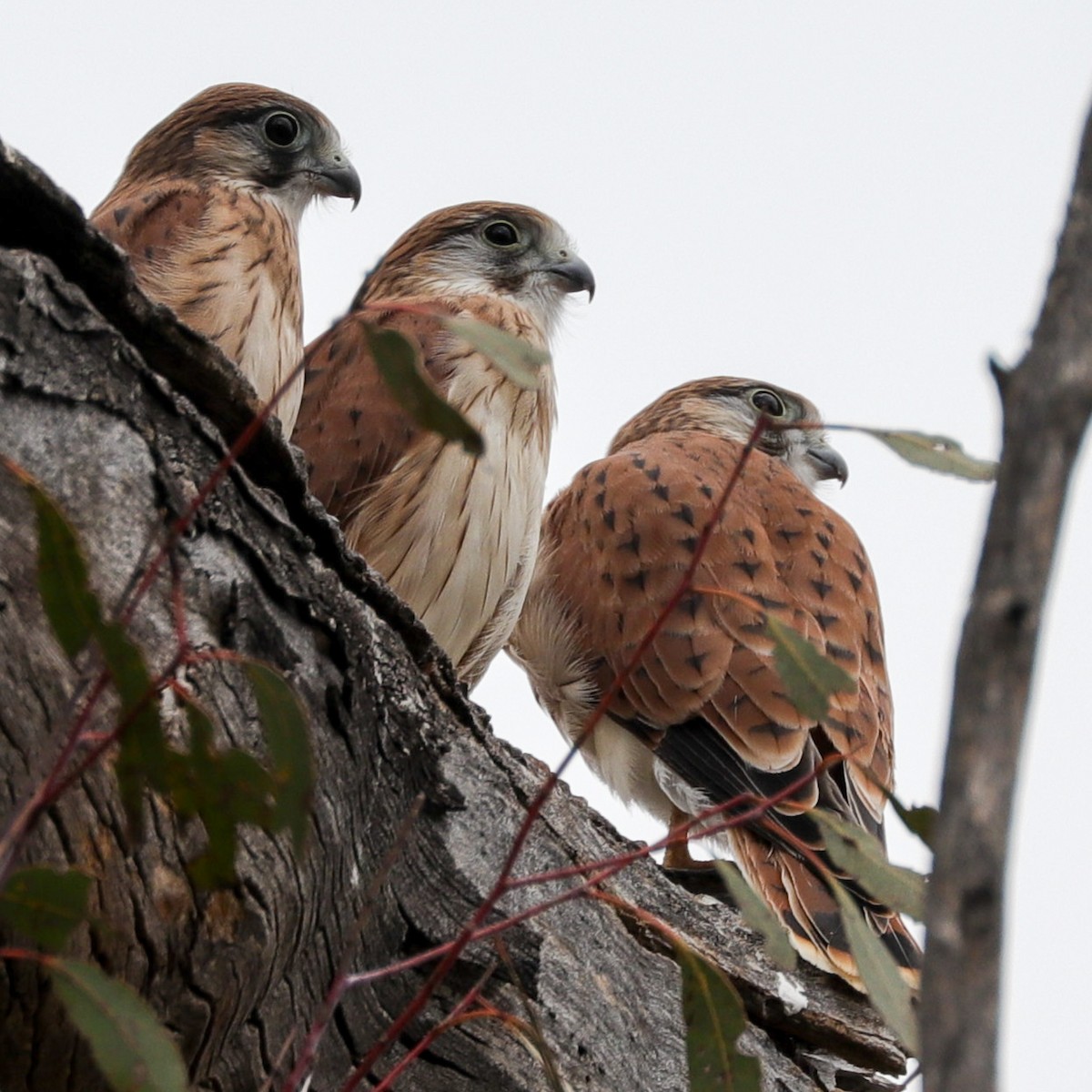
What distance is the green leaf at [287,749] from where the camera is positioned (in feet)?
6.54

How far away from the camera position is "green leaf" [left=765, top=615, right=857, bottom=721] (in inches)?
87.3

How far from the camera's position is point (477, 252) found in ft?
19.8

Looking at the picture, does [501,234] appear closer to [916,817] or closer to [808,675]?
[916,817]

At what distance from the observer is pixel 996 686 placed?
1.37 metres

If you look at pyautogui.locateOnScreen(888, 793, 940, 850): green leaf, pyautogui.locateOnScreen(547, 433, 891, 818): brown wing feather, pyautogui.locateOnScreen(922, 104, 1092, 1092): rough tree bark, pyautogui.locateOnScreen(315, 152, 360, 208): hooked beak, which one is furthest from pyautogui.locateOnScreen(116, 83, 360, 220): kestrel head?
pyautogui.locateOnScreen(922, 104, 1092, 1092): rough tree bark

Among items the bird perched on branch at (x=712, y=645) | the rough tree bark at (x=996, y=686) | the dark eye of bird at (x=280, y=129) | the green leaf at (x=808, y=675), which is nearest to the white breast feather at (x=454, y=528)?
the bird perched on branch at (x=712, y=645)

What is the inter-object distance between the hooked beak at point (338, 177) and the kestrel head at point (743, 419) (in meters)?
2.43

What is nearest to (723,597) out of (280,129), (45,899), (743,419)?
(280,129)

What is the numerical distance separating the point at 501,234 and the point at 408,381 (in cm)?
406

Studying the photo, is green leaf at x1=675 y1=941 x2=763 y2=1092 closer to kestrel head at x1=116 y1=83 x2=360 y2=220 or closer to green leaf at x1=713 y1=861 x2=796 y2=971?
green leaf at x1=713 y1=861 x2=796 y2=971

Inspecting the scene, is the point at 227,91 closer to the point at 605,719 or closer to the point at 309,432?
the point at 309,432

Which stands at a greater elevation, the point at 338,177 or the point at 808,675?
the point at 338,177

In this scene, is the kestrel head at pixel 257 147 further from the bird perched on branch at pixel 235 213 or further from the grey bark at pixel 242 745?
the grey bark at pixel 242 745

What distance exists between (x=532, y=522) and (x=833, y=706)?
132 centimetres
